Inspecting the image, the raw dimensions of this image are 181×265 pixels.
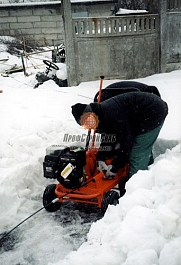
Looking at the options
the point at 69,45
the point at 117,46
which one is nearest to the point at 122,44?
the point at 117,46

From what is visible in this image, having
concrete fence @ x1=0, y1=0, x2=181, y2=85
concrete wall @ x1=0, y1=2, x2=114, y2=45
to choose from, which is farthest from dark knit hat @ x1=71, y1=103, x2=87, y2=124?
concrete wall @ x1=0, y1=2, x2=114, y2=45

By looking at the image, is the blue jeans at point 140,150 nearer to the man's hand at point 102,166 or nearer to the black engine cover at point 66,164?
the man's hand at point 102,166

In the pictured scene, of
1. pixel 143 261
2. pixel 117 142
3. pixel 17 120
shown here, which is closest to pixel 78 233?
pixel 117 142

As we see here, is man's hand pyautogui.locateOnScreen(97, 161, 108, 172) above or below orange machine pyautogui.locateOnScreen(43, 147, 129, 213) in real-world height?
above

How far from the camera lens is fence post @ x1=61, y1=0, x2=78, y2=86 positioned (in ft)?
23.7

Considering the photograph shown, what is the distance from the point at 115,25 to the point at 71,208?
5.36 metres

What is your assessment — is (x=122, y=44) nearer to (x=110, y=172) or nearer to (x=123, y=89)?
(x=123, y=89)

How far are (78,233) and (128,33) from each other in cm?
586

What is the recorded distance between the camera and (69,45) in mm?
7523

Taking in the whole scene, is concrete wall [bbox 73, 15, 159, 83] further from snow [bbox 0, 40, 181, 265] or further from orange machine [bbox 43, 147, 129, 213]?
orange machine [bbox 43, 147, 129, 213]

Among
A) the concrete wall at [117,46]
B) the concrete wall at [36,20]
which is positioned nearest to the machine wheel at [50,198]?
the concrete wall at [117,46]

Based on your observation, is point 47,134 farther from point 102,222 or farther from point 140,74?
point 140,74

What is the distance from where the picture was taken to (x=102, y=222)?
8.56ft

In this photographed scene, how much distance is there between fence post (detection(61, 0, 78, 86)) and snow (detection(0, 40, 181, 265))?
1.19 m
